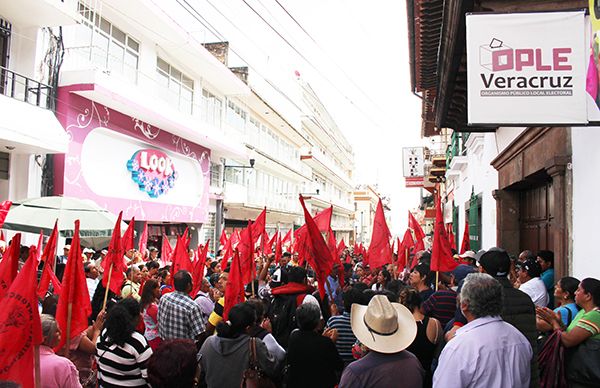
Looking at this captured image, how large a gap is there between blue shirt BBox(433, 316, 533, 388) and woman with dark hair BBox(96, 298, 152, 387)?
2.23 m

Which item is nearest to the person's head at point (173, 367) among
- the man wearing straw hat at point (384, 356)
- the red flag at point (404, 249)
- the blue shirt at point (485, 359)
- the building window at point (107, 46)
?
the man wearing straw hat at point (384, 356)

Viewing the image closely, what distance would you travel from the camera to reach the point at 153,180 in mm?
17406

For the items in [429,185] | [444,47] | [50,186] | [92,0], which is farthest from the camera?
[429,185]

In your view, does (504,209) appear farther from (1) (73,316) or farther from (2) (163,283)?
(1) (73,316)

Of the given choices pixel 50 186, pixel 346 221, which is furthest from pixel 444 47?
pixel 346 221

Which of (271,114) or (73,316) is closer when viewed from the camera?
(73,316)

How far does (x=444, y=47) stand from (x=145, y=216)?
12709mm

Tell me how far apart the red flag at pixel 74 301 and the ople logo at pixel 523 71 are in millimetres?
4106

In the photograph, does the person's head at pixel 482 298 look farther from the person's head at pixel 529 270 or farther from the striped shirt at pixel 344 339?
the person's head at pixel 529 270

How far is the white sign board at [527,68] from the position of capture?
4.20 metres

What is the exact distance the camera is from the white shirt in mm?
5512

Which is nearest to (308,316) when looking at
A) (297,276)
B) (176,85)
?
(297,276)

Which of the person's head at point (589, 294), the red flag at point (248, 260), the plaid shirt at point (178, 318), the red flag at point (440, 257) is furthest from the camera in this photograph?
the red flag at point (248, 260)

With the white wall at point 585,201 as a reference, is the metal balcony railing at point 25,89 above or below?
above
